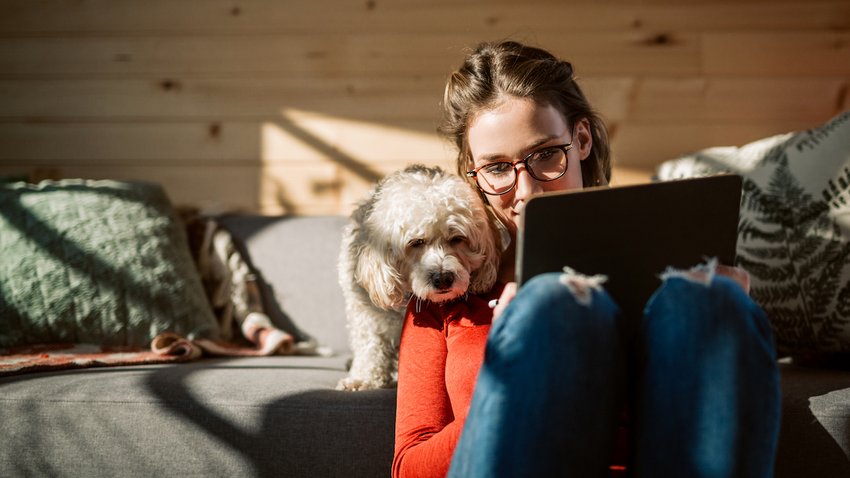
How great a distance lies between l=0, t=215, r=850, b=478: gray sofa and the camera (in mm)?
1246

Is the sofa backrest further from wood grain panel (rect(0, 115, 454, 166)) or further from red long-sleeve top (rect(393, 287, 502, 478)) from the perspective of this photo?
red long-sleeve top (rect(393, 287, 502, 478))

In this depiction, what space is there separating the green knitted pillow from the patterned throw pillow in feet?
5.09

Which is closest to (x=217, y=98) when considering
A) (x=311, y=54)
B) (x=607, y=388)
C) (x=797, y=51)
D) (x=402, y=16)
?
(x=311, y=54)

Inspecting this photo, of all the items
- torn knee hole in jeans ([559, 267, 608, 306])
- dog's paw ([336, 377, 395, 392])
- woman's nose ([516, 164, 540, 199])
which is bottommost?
dog's paw ([336, 377, 395, 392])

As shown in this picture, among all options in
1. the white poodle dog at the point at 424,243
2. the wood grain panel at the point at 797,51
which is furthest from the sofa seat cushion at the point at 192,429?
the wood grain panel at the point at 797,51

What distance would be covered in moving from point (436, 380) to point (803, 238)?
1.01 m

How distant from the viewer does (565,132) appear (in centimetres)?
135

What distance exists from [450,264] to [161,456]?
0.73 m

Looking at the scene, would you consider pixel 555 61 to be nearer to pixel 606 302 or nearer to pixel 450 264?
pixel 450 264

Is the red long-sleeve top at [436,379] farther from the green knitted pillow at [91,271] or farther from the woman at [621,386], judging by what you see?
the green knitted pillow at [91,271]

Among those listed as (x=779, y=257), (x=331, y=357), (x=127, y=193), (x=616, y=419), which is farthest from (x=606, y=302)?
(x=127, y=193)

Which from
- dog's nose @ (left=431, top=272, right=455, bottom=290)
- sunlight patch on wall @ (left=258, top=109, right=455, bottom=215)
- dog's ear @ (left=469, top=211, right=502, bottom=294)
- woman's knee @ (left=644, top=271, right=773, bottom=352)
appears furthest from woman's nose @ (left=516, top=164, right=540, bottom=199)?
sunlight patch on wall @ (left=258, top=109, right=455, bottom=215)

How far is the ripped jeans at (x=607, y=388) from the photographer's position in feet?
2.70

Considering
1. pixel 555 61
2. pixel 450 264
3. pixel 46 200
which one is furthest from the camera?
pixel 46 200
